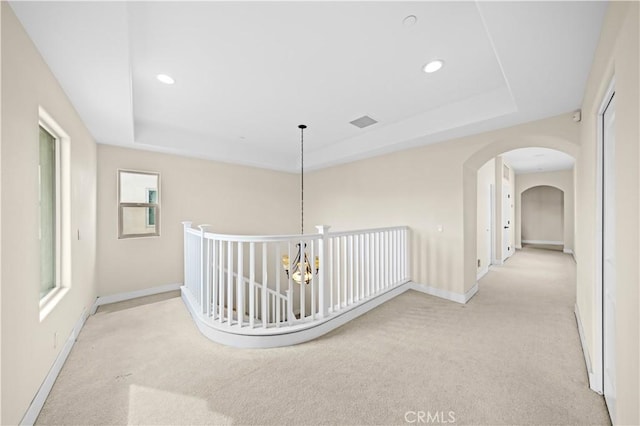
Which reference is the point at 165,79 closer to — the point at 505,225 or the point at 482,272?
the point at 482,272

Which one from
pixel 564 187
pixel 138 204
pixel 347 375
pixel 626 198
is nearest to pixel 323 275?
pixel 347 375

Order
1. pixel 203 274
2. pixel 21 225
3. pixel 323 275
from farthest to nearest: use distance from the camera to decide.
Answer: pixel 203 274, pixel 323 275, pixel 21 225

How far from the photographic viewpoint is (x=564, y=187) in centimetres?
835

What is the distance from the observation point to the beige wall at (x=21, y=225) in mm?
1320

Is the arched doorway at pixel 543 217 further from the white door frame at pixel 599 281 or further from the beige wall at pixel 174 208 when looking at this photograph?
the beige wall at pixel 174 208

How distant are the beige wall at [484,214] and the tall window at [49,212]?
19.7 feet

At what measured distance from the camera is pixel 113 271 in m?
3.83

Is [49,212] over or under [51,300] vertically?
over

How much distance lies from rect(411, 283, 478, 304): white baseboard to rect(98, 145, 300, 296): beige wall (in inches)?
132

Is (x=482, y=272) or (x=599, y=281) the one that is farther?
(x=482, y=272)

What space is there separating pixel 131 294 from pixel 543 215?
13.9 m

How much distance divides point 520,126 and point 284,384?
12.7 feet

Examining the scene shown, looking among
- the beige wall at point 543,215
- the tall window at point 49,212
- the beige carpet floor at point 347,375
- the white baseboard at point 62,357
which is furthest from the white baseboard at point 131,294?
the beige wall at point 543,215

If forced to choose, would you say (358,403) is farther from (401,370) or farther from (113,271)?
(113,271)
